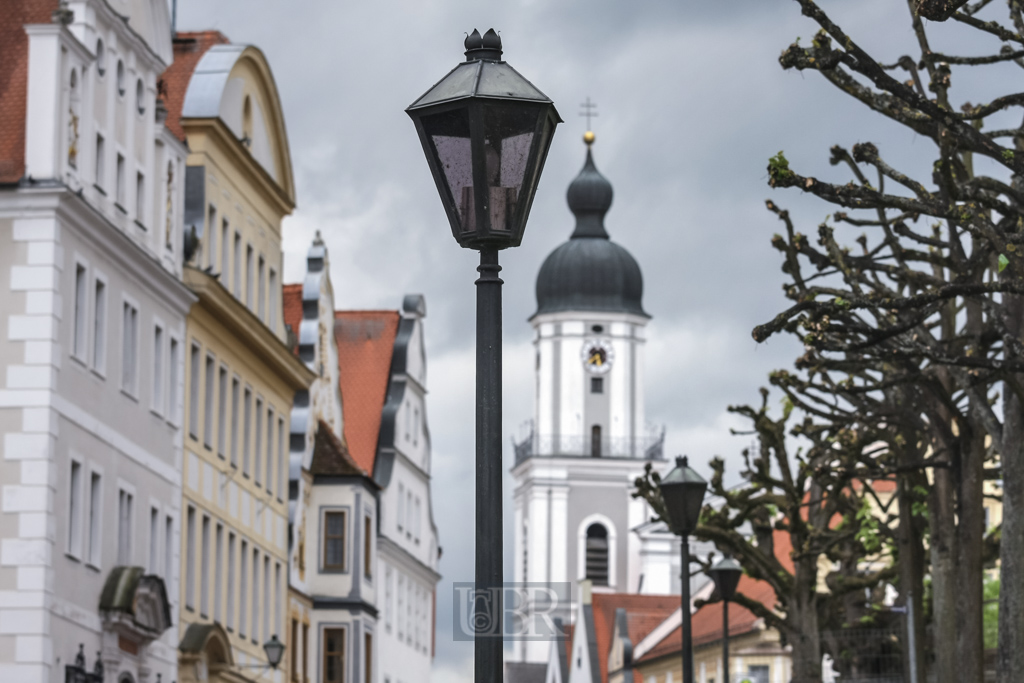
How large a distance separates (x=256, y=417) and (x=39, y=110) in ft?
48.9

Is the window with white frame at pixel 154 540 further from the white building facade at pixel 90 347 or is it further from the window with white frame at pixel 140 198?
the window with white frame at pixel 140 198

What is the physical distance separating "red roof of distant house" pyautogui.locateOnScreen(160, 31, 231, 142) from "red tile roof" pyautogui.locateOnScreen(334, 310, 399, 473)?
17.1 meters

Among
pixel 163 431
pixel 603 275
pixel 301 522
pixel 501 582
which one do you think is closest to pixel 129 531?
pixel 163 431

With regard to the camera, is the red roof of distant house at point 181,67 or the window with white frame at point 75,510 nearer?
the window with white frame at point 75,510

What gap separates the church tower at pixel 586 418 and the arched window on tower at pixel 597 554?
6 cm

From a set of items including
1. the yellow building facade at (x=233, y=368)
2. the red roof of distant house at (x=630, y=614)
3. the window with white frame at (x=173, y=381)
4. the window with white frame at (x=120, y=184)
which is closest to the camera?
the window with white frame at (x=120, y=184)

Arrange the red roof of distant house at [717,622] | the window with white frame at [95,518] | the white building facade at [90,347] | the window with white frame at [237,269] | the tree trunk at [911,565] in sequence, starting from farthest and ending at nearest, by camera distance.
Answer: the red roof of distant house at [717,622] < the window with white frame at [237,269] < the window with white frame at [95,518] < the white building facade at [90,347] < the tree trunk at [911,565]

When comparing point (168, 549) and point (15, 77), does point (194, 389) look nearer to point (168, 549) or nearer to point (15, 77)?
point (168, 549)

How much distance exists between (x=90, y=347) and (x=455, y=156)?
2334 cm

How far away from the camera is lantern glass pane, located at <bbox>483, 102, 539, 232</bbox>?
1011 cm

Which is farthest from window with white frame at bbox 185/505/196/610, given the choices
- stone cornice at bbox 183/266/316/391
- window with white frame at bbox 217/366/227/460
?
stone cornice at bbox 183/266/316/391

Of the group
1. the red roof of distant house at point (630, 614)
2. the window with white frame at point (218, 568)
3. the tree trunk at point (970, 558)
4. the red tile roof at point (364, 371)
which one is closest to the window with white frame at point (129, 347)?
the window with white frame at point (218, 568)

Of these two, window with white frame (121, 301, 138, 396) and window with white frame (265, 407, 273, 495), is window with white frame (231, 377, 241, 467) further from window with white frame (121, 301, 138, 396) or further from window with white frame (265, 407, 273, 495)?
window with white frame (121, 301, 138, 396)

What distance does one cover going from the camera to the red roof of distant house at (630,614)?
95.5 m
